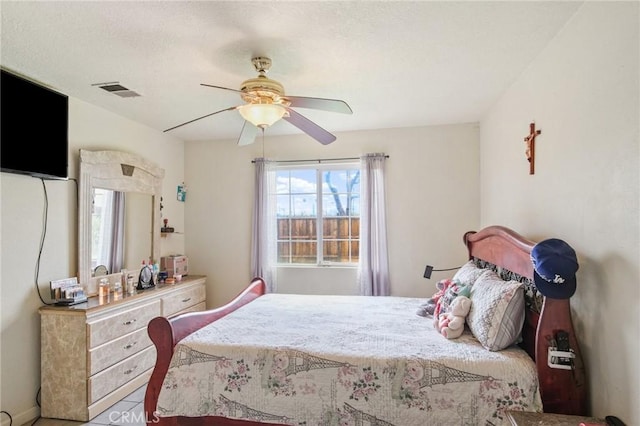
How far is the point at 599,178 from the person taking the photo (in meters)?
1.54

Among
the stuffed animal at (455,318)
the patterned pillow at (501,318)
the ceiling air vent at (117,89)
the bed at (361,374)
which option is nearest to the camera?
the bed at (361,374)

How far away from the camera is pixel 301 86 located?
2670mm

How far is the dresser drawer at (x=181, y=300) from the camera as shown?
11.1ft

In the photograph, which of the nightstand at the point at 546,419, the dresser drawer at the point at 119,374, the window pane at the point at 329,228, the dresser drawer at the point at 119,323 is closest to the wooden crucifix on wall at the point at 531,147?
the nightstand at the point at 546,419

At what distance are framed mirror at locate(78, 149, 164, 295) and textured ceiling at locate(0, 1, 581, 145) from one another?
1.78ft

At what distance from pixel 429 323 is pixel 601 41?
1778 mm

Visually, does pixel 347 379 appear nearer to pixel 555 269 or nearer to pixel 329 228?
pixel 555 269

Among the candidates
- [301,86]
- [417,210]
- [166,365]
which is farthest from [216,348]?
[417,210]

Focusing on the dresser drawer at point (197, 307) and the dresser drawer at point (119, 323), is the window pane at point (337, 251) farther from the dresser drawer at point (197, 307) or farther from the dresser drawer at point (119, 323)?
the dresser drawer at point (119, 323)

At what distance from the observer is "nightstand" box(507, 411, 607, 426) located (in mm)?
1431

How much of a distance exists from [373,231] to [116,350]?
2599 millimetres

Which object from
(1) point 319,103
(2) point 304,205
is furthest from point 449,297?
(2) point 304,205

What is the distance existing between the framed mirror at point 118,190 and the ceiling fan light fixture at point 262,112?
5.62 feet

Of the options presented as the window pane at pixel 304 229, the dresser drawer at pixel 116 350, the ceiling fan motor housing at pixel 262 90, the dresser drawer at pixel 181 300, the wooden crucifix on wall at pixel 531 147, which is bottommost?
the dresser drawer at pixel 116 350
